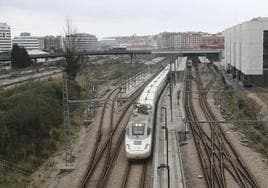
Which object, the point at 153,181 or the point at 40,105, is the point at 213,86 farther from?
the point at 153,181

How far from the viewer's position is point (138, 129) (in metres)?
23.4

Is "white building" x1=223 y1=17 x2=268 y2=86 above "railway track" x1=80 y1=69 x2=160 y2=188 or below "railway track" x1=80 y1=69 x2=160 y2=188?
above

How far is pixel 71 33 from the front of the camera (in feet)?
213

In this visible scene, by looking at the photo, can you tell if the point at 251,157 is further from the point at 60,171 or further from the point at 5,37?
the point at 5,37

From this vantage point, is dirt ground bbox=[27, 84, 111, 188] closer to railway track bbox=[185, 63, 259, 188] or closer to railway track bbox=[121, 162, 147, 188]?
railway track bbox=[121, 162, 147, 188]

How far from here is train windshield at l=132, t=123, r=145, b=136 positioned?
2324 cm

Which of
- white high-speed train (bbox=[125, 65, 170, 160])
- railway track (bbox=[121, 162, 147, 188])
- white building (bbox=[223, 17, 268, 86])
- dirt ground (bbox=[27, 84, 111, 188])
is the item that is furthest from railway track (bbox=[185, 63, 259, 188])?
white building (bbox=[223, 17, 268, 86])

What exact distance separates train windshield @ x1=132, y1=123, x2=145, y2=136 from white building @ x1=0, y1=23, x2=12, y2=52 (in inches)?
6434

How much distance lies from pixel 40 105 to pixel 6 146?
6494 millimetres

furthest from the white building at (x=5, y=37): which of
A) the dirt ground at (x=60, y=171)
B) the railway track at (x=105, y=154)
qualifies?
the dirt ground at (x=60, y=171)

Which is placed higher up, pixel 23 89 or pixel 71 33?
pixel 71 33

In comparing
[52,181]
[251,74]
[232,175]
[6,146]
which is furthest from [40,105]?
[251,74]

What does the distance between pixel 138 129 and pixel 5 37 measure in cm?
17047

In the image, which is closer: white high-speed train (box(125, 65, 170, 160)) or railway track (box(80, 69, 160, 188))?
railway track (box(80, 69, 160, 188))
